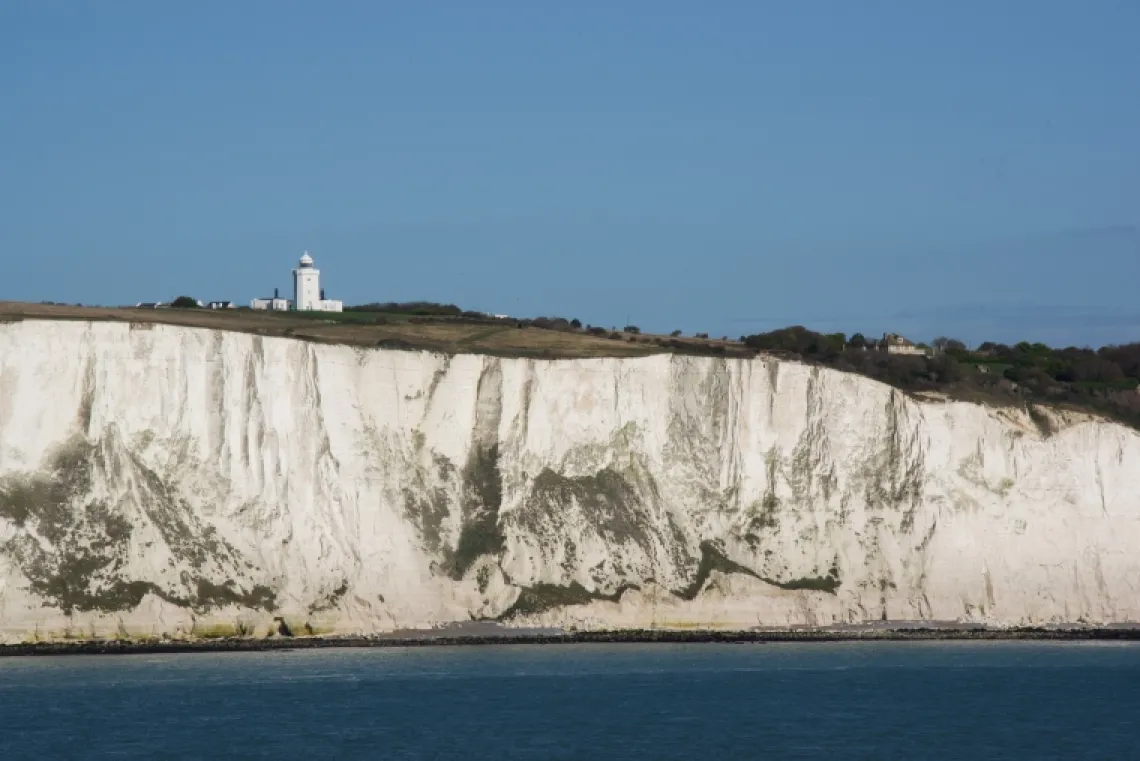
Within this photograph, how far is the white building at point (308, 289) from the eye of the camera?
84.8 m

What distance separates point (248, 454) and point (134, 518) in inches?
169

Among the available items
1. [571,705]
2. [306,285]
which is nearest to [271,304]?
[306,285]

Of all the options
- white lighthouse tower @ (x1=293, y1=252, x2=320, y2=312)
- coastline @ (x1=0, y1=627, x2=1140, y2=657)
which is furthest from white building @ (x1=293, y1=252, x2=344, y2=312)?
coastline @ (x1=0, y1=627, x2=1140, y2=657)

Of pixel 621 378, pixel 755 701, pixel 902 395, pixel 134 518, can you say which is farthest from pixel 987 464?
pixel 134 518

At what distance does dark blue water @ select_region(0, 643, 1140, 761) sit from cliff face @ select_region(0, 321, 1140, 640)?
2590mm

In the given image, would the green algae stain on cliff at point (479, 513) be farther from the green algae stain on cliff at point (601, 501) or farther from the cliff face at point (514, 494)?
the green algae stain on cliff at point (601, 501)

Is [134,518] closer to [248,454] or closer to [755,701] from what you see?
[248,454]

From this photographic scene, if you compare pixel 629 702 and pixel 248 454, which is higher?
pixel 248 454

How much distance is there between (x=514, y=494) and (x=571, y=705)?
1523 centimetres

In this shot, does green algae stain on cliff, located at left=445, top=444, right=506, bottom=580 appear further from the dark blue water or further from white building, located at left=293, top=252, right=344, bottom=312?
white building, located at left=293, top=252, right=344, bottom=312

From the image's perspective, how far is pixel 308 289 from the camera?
85.4 m

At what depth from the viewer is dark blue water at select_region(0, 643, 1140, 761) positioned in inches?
1534

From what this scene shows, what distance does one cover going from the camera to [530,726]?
41.5 metres

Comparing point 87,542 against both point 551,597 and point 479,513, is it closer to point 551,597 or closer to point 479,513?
point 479,513
